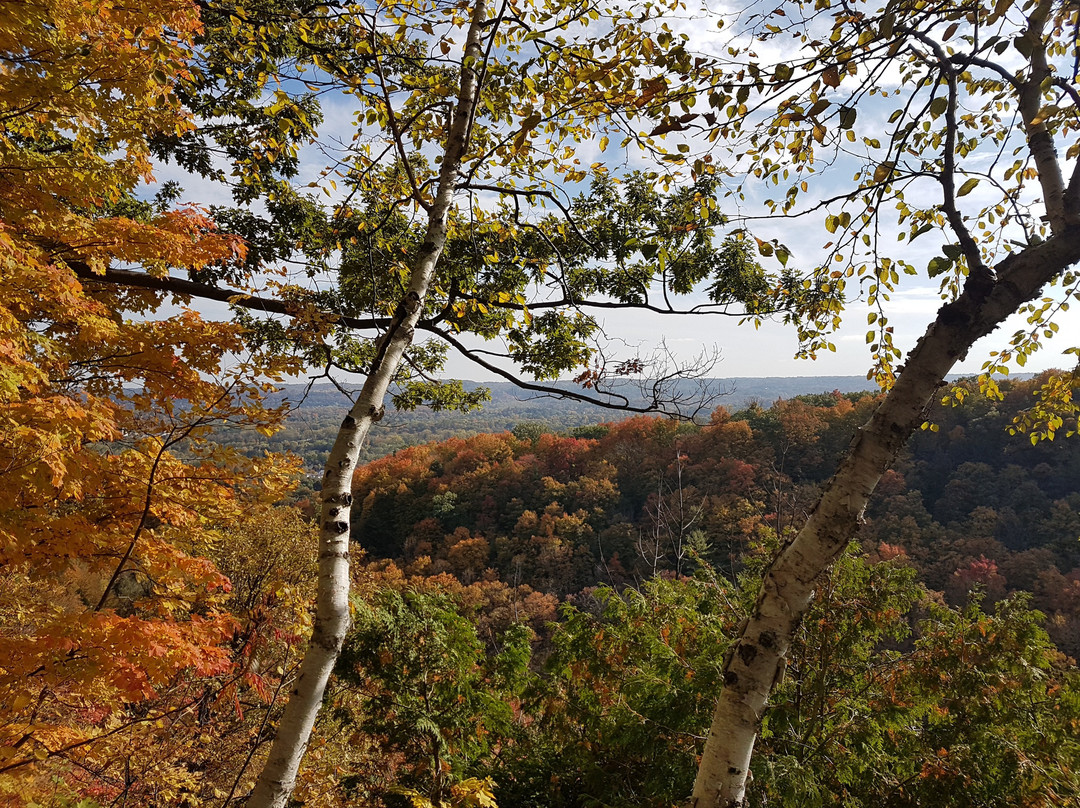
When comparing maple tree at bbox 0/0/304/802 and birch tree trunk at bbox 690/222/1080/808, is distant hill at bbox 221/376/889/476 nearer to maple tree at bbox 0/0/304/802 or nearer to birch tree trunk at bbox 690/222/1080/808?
maple tree at bbox 0/0/304/802

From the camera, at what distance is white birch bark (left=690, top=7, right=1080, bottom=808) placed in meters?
1.69

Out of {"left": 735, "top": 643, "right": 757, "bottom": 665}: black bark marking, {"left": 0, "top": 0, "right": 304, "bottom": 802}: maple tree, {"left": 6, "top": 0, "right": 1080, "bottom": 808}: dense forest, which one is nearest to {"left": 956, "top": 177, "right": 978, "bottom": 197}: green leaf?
{"left": 6, "top": 0, "right": 1080, "bottom": 808}: dense forest

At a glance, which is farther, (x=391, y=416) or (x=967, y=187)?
(x=391, y=416)

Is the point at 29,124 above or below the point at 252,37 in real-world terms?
below

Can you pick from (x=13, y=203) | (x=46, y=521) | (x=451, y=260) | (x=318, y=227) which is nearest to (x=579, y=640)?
(x=451, y=260)

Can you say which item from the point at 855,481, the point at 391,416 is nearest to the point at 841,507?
the point at 855,481

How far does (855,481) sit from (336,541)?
2.16 metres

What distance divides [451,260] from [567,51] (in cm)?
236

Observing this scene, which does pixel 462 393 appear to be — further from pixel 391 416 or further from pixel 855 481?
pixel 855 481

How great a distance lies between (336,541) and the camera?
2.22m

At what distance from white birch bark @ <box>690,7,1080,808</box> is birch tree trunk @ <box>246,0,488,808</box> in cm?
159

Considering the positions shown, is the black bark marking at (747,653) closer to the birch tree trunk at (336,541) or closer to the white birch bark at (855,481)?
the white birch bark at (855,481)

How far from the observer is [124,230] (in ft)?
11.2

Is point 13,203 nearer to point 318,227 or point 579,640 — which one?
point 318,227
